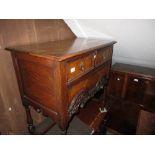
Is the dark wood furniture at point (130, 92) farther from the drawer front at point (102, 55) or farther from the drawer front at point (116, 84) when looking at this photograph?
the drawer front at point (102, 55)

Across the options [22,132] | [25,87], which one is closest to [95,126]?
[22,132]

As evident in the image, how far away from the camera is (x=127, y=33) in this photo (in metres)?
1.45

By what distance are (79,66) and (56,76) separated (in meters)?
0.22

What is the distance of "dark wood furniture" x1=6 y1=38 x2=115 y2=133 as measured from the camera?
0.81 meters

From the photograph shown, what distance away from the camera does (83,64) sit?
100 centimetres

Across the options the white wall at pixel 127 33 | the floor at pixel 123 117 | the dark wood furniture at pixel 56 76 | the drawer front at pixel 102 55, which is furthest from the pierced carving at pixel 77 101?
the floor at pixel 123 117

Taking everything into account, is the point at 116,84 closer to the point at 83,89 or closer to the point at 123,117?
the point at 123,117

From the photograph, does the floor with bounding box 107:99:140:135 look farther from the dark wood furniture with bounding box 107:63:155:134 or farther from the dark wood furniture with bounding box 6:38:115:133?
the dark wood furniture with bounding box 6:38:115:133

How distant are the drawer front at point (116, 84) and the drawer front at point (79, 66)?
3.05 ft

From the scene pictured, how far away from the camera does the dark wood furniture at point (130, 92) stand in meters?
1.79
